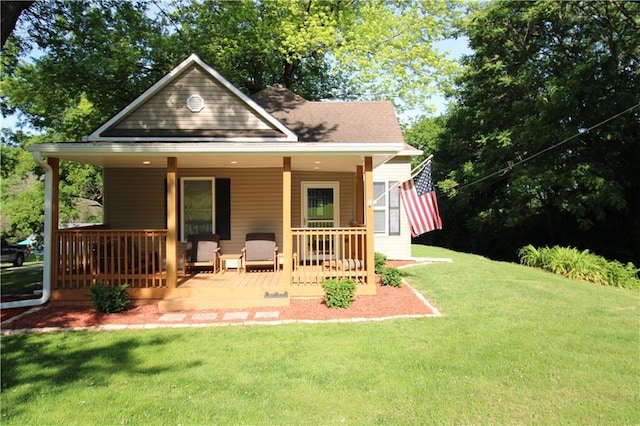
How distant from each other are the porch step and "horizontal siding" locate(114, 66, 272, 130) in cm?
371

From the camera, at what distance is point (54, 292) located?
7844mm

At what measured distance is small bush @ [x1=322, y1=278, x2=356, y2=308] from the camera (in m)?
7.33

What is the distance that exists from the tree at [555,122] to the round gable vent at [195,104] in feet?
41.9

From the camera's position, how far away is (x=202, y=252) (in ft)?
31.9

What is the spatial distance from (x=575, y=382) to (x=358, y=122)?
7939 mm

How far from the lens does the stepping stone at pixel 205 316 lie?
6.89 meters

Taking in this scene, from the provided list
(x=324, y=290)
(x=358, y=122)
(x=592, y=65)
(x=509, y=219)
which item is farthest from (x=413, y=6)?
(x=324, y=290)

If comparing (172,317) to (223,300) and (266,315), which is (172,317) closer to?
(223,300)

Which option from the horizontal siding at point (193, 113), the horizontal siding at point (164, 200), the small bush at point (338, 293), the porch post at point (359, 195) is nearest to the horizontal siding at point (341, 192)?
the horizontal siding at point (164, 200)

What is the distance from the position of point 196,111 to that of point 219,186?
2.20 metres

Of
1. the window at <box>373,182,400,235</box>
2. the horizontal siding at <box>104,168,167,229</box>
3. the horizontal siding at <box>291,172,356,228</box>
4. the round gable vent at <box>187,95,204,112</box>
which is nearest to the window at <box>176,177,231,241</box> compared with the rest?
the horizontal siding at <box>104,168,167,229</box>

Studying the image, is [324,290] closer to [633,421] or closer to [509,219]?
[633,421]

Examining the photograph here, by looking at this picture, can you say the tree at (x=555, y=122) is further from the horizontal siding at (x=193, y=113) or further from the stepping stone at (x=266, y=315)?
the stepping stone at (x=266, y=315)

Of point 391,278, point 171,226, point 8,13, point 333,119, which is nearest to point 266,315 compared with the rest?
point 171,226
